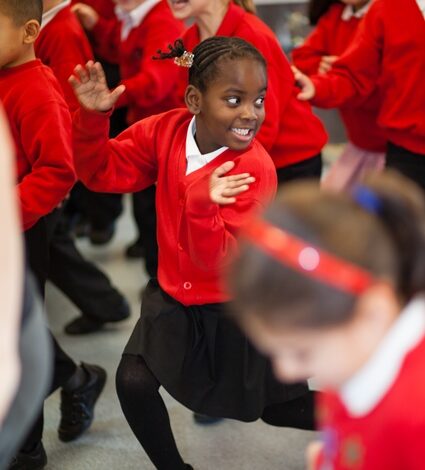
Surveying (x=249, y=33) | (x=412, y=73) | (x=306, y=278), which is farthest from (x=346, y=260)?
(x=412, y=73)

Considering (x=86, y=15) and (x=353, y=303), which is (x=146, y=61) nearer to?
(x=86, y=15)

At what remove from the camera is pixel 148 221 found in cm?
296

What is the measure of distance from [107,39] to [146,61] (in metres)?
0.34

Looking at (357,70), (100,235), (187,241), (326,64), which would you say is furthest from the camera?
(100,235)

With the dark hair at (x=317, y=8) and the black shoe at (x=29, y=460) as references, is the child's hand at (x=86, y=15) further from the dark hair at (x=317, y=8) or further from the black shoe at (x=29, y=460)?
the black shoe at (x=29, y=460)

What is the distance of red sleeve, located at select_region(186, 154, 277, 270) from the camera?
157cm

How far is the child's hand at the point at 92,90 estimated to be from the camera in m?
1.80

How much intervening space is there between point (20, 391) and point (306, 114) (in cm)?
153

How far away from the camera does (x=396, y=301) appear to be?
96 centimetres

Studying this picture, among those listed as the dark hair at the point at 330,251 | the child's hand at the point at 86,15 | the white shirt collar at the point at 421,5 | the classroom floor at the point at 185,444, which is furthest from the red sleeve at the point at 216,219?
the child's hand at the point at 86,15

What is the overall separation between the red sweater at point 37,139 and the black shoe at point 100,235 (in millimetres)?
1701

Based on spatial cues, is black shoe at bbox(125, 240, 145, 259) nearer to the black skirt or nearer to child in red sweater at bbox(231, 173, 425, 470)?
the black skirt

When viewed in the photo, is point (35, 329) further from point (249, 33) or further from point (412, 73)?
point (412, 73)

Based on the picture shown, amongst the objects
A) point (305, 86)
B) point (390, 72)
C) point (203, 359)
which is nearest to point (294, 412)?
point (203, 359)
